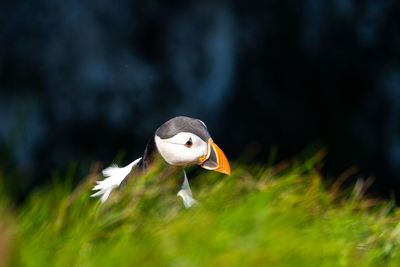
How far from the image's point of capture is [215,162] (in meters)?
2.07

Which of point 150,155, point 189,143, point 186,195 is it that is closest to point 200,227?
point 186,195

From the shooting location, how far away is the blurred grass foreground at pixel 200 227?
1485 mm

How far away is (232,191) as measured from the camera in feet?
6.51

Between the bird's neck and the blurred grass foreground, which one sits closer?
the blurred grass foreground

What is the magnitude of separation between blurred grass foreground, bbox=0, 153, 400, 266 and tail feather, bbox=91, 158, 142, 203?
5 centimetres

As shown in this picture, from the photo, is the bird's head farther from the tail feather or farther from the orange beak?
the tail feather

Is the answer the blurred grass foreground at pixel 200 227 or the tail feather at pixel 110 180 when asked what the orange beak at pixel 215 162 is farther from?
the tail feather at pixel 110 180

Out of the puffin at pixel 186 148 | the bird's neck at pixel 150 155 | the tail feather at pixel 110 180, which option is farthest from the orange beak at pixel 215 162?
the tail feather at pixel 110 180

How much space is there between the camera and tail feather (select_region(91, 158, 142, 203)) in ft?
7.19

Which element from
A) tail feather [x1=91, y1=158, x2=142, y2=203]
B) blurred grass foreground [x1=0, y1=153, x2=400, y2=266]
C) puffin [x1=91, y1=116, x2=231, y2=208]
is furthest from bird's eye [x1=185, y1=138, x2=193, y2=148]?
tail feather [x1=91, y1=158, x2=142, y2=203]

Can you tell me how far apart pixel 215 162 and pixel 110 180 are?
1.44ft

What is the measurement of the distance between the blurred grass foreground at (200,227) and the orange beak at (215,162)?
43 mm

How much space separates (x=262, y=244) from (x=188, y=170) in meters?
0.74

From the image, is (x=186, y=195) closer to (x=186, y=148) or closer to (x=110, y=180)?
(x=186, y=148)
